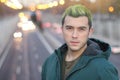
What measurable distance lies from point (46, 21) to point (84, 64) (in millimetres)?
12578

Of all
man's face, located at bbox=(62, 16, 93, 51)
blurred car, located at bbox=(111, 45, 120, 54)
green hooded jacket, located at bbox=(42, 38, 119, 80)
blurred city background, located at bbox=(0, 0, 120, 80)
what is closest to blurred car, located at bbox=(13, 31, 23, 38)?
blurred city background, located at bbox=(0, 0, 120, 80)

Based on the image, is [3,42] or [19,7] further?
[3,42]

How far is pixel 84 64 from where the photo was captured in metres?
2.64

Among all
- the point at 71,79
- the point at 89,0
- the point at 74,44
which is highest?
the point at 74,44

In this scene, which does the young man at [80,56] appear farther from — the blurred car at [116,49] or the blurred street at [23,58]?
the blurred car at [116,49]

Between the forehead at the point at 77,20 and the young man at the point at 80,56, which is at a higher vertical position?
the forehead at the point at 77,20

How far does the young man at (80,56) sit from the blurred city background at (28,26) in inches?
359

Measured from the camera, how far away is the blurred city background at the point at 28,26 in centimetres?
1301

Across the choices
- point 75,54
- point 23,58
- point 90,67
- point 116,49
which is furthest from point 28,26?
point 90,67

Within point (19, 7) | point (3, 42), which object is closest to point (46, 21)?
point (3, 42)

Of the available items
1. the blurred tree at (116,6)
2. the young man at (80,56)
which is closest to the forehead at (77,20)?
the young man at (80,56)

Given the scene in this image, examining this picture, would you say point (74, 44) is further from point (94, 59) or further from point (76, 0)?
point (76, 0)

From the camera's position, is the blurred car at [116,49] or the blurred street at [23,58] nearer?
the blurred street at [23,58]

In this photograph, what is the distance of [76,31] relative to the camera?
2686 mm
